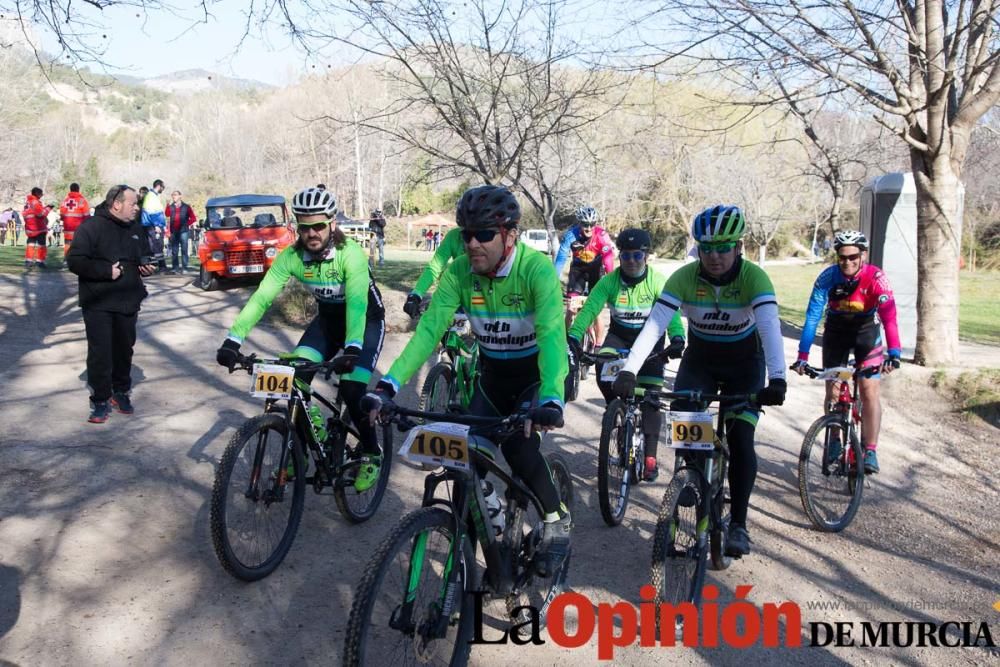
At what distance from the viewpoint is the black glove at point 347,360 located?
5.24 metres

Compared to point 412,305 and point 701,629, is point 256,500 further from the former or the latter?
point 412,305

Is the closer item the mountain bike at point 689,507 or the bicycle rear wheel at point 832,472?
the mountain bike at point 689,507

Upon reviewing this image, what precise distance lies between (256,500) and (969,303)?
2557cm

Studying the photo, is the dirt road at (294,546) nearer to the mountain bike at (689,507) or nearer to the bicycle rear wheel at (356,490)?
the bicycle rear wheel at (356,490)

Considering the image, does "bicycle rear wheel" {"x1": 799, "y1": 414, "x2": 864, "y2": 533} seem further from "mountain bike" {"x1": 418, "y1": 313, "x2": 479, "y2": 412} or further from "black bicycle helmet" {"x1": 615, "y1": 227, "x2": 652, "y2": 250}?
"mountain bike" {"x1": 418, "y1": 313, "x2": 479, "y2": 412}

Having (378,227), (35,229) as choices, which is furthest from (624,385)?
(378,227)

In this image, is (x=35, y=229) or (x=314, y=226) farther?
(x=35, y=229)

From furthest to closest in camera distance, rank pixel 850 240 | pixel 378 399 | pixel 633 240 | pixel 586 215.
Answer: pixel 586 215
pixel 633 240
pixel 850 240
pixel 378 399

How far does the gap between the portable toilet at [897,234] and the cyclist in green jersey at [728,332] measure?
919 cm

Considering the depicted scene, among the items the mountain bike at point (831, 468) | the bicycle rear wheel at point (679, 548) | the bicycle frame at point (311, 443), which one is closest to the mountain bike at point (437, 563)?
the bicycle rear wheel at point (679, 548)

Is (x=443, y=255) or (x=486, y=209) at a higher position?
(x=486, y=209)

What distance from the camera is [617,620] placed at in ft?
15.0

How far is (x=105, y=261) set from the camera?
7441 mm

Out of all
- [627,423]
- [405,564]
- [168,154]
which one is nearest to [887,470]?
[627,423]
